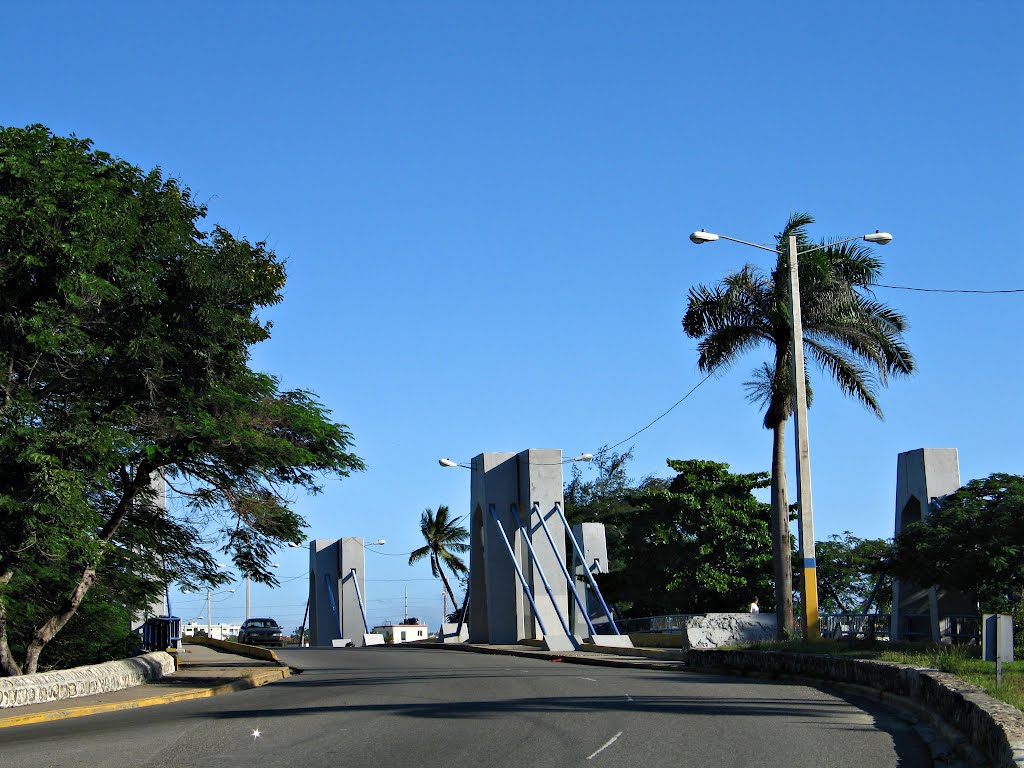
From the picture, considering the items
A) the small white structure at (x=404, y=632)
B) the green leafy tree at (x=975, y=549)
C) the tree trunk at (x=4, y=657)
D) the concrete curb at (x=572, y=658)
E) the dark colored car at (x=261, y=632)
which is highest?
the green leafy tree at (x=975, y=549)

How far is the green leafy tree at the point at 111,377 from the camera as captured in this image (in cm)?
1981

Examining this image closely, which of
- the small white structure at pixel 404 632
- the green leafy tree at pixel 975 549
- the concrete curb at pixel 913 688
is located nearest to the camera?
the concrete curb at pixel 913 688

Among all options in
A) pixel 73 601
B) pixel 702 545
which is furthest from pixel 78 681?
pixel 702 545

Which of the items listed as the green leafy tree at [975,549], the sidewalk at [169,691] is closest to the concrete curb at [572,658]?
the green leafy tree at [975,549]

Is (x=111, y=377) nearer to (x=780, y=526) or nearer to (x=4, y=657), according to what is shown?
(x=4, y=657)

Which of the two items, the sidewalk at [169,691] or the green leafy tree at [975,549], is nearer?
the sidewalk at [169,691]

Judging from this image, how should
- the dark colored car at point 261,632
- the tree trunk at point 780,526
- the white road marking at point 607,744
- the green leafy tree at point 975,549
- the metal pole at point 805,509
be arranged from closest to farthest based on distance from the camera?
the white road marking at point 607,744, the metal pole at point 805,509, the green leafy tree at point 975,549, the tree trunk at point 780,526, the dark colored car at point 261,632

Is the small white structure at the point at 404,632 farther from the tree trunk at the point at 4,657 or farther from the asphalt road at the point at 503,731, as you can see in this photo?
the asphalt road at the point at 503,731

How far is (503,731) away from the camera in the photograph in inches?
510

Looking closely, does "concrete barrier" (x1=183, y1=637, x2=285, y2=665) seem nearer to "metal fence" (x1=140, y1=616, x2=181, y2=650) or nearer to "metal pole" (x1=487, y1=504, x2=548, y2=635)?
"metal fence" (x1=140, y1=616, x2=181, y2=650)

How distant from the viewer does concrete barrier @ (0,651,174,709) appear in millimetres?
18500

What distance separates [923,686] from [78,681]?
1408 cm

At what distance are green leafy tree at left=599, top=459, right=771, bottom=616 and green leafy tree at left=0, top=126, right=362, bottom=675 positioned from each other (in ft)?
95.7

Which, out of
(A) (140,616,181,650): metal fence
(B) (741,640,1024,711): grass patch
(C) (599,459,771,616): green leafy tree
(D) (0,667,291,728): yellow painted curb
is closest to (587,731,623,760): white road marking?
(B) (741,640,1024,711): grass patch
